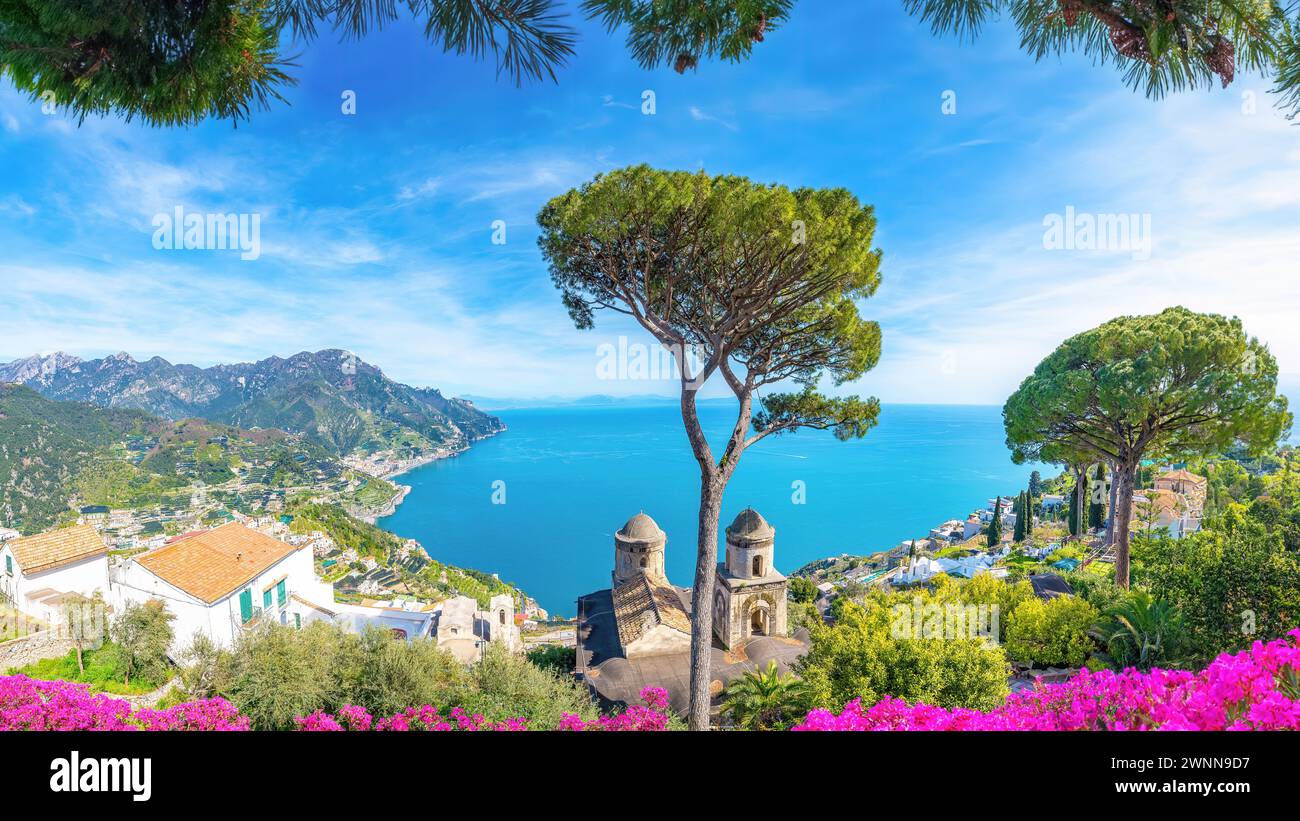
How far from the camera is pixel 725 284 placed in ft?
27.5

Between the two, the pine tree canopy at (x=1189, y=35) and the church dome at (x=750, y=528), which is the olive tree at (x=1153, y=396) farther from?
the pine tree canopy at (x=1189, y=35)

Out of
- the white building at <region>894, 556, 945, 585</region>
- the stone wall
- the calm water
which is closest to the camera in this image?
the stone wall

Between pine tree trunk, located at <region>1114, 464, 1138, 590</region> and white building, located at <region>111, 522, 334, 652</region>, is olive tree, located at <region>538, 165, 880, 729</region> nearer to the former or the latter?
pine tree trunk, located at <region>1114, 464, 1138, 590</region>

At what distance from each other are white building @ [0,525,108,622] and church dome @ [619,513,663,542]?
1505 centimetres

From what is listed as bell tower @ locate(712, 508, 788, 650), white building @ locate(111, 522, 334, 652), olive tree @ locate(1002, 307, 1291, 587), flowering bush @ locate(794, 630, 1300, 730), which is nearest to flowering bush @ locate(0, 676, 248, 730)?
flowering bush @ locate(794, 630, 1300, 730)

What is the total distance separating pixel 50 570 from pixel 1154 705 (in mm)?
22493

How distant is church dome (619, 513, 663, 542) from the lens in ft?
59.9

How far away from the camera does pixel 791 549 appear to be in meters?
73.9

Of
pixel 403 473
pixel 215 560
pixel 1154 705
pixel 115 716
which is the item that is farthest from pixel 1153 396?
pixel 403 473

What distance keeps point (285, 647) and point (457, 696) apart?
3.62m

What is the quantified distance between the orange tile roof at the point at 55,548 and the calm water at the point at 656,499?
47.7m

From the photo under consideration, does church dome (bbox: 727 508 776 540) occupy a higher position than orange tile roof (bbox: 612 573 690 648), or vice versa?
church dome (bbox: 727 508 776 540)

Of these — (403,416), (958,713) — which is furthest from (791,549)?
(403,416)
